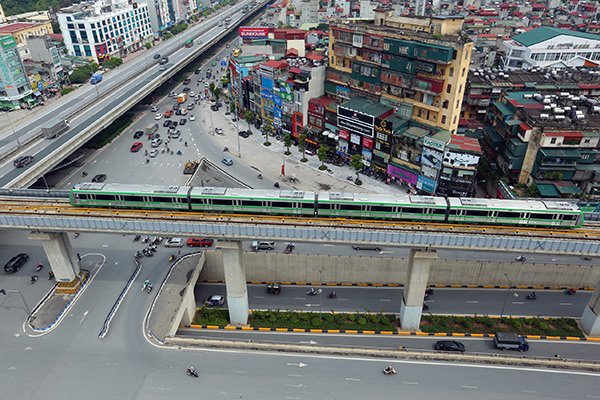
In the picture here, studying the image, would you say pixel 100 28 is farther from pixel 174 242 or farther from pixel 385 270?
pixel 385 270

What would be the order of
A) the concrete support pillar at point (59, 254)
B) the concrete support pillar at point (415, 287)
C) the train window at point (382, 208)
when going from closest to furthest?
the concrete support pillar at point (415, 287), the train window at point (382, 208), the concrete support pillar at point (59, 254)

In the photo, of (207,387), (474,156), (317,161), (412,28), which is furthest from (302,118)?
(207,387)

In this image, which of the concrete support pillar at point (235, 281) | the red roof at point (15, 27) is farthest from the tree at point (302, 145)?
the red roof at point (15, 27)

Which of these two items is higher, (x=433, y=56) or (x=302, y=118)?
(x=433, y=56)

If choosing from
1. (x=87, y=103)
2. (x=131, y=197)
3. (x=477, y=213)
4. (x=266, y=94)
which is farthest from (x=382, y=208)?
(x=87, y=103)

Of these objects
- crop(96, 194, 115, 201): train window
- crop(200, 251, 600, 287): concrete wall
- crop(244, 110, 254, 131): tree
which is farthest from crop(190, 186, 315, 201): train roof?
crop(244, 110, 254, 131): tree

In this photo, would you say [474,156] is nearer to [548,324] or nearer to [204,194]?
[548,324]

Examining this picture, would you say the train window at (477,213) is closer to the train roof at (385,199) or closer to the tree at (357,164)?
the train roof at (385,199)
